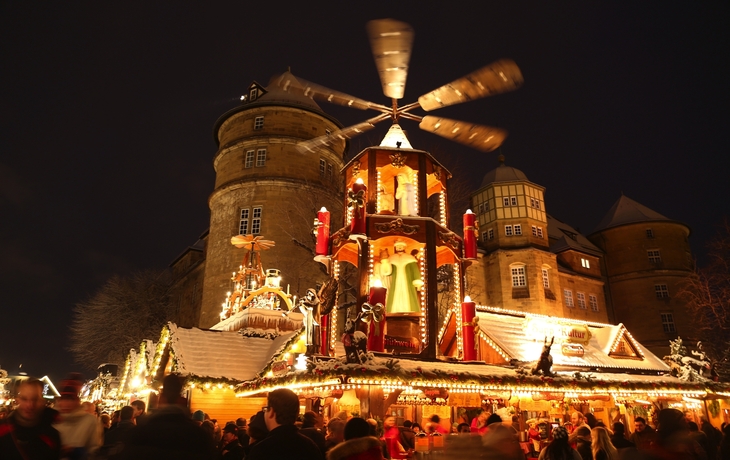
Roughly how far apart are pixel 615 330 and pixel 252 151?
22.7m

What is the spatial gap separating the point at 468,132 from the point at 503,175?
93.3 ft

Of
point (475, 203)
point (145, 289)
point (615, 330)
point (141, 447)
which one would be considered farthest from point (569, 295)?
point (141, 447)

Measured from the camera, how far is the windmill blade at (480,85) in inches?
565

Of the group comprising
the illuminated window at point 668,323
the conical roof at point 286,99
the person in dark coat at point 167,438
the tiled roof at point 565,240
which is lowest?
the person in dark coat at point 167,438

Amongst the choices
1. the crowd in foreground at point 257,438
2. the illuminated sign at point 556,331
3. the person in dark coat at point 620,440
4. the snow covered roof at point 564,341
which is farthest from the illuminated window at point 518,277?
the person in dark coat at point 620,440

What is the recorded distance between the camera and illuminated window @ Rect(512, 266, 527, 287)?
39562 millimetres

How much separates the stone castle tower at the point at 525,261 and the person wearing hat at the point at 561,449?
105ft

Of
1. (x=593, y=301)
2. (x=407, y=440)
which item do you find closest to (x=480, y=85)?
(x=407, y=440)

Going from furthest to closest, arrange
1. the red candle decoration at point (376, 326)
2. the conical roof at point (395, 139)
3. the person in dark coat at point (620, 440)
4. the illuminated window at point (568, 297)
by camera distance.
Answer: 1. the illuminated window at point (568, 297)
2. the conical roof at point (395, 139)
3. the red candle decoration at point (376, 326)
4. the person in dark coat at point (620, 440)

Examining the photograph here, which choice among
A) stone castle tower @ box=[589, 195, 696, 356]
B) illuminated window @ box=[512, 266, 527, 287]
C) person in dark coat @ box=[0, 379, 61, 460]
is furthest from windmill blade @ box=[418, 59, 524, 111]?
stone castle tower @ box=[589, 195, 696, 356]

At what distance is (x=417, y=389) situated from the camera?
474 inches

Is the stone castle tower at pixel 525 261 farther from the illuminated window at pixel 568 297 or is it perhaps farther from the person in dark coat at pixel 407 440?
the person in dark coat at pixel 407 440

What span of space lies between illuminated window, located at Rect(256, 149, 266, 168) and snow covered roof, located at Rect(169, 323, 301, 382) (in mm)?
15360

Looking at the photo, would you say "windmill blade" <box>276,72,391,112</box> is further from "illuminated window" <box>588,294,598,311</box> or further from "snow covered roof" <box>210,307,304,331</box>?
"illuminated window" <box>588,294,598,311</box>
